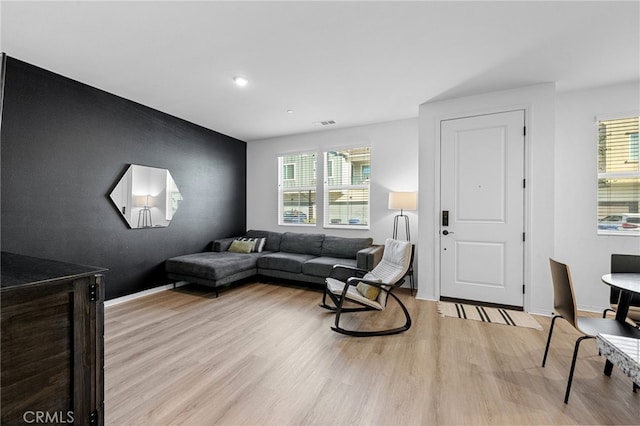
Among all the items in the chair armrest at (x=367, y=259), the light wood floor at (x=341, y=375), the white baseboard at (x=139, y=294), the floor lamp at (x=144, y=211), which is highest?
the floor lamp at (x=144, y=211)

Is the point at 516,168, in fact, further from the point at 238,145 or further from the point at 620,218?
the point at 238,145

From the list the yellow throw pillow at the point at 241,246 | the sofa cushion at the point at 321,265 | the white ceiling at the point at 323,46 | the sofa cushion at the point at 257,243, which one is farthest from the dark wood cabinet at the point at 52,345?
the sofa cushion at the point at 257,243

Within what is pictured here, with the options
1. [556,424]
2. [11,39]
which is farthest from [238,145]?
[556,424]

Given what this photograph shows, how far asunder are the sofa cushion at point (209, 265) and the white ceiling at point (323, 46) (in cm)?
224

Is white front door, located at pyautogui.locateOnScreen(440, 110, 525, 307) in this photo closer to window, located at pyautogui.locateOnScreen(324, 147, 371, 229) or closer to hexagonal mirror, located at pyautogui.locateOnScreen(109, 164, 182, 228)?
window, located at pyautogui.locateOnScreen(324, 147, 371, 229)

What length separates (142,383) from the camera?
1886 mm

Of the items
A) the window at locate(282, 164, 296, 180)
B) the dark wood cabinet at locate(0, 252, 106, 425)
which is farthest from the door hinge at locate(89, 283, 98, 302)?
the window at locate(282, 164, 296, 180)

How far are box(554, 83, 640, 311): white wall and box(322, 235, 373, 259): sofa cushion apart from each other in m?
2.48

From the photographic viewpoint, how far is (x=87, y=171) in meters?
3.17

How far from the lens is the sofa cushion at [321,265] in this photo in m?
3.95

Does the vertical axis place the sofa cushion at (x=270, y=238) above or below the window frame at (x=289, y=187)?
below

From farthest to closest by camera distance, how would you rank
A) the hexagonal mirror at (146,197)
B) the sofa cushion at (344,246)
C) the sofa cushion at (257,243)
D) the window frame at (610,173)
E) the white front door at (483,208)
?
the sofa cushion at (257,243) < the sofa cushion at (344,246) < the hexagonal mirror at (146,197) < the white front door at (483,208) < the window frame at (610,173)

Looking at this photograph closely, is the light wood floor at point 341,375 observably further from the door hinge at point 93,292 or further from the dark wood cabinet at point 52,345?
the door hinge at point 93,292

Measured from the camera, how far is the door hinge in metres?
1.26
